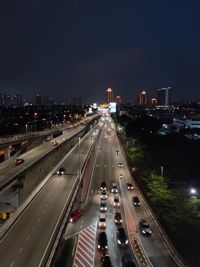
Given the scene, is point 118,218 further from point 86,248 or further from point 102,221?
point 86,248

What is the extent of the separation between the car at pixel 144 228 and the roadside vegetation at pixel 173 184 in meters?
1.75

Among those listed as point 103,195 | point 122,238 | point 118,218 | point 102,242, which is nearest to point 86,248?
point 102,242

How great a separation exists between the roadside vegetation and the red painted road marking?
7954 mm

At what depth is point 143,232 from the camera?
30.2 meters

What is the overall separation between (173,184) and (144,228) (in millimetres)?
12290

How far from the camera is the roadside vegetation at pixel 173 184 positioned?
1120 inches

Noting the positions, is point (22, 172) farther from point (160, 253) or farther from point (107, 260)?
point (160, 253)

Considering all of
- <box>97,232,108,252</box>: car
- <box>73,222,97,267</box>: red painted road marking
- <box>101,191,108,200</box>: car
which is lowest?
<box>73,222,97,267</box>: red painted road marking

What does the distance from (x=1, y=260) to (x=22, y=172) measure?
1856cm

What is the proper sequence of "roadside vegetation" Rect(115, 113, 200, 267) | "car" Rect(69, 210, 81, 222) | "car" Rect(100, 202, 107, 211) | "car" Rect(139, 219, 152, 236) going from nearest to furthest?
"roadside vegetation" Rect(115, 113, 200, 267) < "car" Rect(139, 219, 152, 236) < "car" Rect(69, 210, 81, 222) < "car" Rect(100, 202, 107, 211)

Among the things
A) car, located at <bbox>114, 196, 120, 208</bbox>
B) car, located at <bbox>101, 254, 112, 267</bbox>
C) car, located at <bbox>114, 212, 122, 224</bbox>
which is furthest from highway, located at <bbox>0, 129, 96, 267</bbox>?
car, located at <bbox>114, 196, 120, 208</bbox>

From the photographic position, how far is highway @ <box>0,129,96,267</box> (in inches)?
754

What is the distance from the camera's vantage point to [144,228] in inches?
1211

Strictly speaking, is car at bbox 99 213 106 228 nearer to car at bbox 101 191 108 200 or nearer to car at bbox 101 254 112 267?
car at bbox 101 191 108 200
